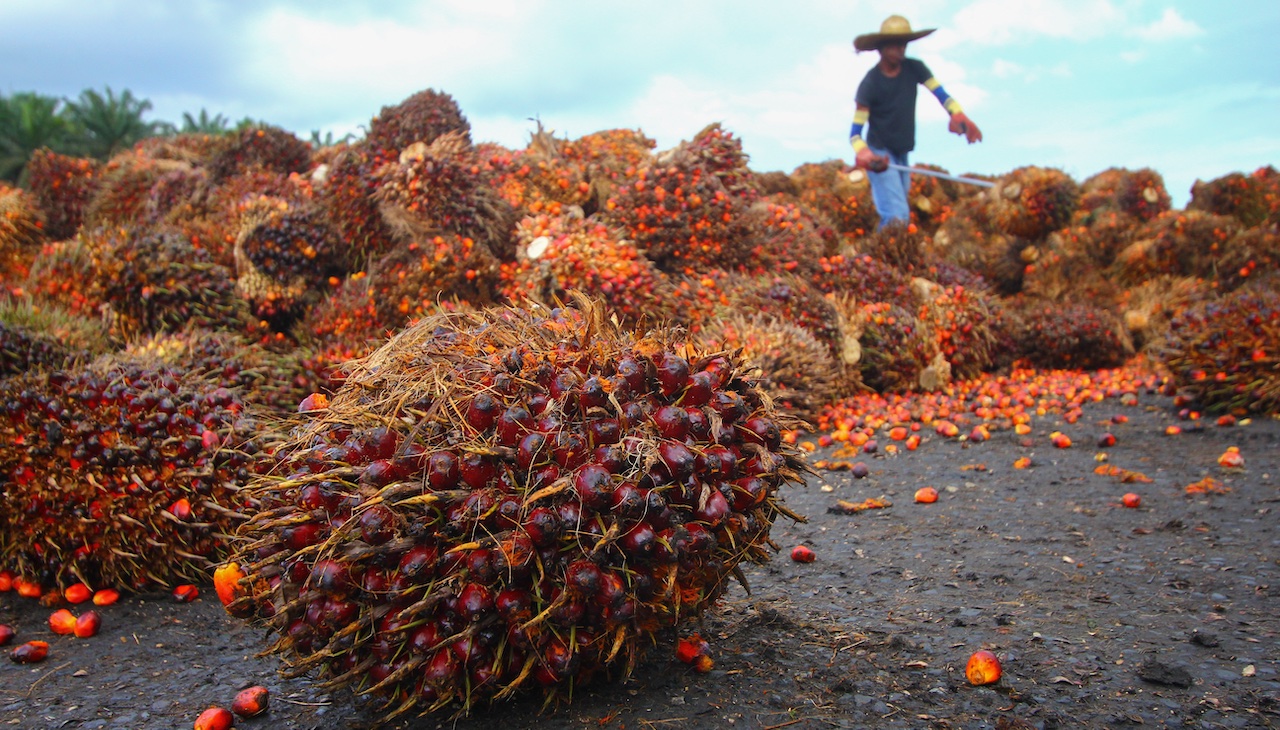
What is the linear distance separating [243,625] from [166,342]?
6.69ft

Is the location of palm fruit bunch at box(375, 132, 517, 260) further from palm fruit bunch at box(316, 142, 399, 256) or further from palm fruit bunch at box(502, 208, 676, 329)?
palm fruit bunch at box(502, 208, 676, 329)

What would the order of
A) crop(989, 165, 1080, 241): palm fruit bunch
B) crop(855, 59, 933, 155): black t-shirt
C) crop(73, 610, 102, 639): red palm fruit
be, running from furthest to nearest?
crop(989, 165, 1080, 241): palm fruit bunch < crop(855, 59, 933, 155): black t-shirt < crop(73, 610, 102, 639): red palm fruit

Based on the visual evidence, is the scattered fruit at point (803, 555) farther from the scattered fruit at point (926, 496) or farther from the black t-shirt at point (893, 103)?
the black t-shirt at point (893, 103)

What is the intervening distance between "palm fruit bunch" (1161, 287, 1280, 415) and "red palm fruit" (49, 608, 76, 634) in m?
6.37

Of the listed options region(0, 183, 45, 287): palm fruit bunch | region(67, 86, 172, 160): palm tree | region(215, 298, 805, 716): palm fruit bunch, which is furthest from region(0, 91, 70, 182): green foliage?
region(215, 298, 805, 716): palm fruit bunch

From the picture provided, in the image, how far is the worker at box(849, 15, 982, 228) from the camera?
32.2ft

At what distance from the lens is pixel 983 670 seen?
2.12 metres

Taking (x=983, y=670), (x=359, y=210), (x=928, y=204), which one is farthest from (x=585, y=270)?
(x=928, y=204)

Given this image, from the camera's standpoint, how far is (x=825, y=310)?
610 cm

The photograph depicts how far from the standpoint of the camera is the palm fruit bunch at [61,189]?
7812 millimetres

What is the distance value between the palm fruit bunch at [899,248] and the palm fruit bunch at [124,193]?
22.0ft

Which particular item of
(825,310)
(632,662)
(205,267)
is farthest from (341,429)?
(825,310)

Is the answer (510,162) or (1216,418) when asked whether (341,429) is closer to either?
(510,162)

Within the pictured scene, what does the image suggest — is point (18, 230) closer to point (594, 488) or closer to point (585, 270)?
point (585, 270)
